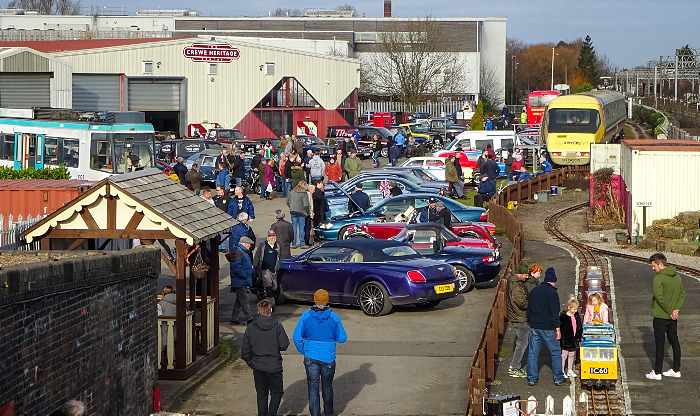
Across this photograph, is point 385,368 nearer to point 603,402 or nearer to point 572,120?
point 603,402

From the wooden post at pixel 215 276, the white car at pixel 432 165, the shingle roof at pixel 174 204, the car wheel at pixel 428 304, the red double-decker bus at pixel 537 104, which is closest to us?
the shingle roof at pixel 174 204

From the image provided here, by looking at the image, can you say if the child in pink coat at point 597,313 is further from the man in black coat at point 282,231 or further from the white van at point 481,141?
the white van at point 481,141

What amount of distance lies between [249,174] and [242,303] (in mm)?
21283

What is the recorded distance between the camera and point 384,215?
26109 millimetres

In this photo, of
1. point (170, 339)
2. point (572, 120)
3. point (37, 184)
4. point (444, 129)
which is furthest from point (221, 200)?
point (444, 129)

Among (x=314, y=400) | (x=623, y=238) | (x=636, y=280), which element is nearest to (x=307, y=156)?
(x=623, y=238)

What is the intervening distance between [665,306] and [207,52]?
163 feet

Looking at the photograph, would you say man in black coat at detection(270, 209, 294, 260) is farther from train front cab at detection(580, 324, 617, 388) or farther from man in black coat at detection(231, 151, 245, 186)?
man in black coat at detection(231, 151, 245, 186)

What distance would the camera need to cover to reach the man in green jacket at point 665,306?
44.7ft

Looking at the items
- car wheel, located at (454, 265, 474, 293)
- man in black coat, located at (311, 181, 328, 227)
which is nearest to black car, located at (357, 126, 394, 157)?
man in black coat, located at (311, 181, 328, 227)

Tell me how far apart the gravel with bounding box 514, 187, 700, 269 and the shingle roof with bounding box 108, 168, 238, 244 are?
12882mm

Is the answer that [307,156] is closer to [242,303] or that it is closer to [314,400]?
[242,303]

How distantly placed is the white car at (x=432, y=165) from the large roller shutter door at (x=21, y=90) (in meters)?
21.7

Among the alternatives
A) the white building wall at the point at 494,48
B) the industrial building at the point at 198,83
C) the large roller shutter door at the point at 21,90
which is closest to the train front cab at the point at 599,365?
the large roller shutter door at the point at 21,90
